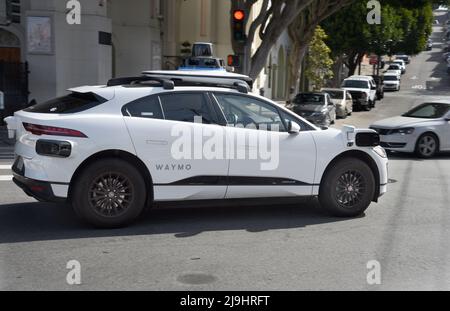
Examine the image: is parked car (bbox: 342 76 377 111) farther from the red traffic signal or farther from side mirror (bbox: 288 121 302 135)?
side mirror (bbox: 288 121 302 135)

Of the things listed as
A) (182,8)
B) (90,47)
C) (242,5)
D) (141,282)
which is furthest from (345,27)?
(141,282)

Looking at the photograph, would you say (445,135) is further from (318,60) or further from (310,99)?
(318,60)

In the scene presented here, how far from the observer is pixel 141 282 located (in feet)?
16.1

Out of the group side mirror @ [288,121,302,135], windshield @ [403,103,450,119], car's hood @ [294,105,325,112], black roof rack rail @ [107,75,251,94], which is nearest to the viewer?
side mirror @ [288,121,302,135]

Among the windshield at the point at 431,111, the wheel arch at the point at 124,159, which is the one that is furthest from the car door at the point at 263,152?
the windshield at the point at 431,111

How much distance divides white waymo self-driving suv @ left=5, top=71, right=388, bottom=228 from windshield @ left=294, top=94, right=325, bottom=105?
14939 mm

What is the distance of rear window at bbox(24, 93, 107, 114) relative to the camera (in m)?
6.46

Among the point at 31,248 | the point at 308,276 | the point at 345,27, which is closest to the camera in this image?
the point at 308,276

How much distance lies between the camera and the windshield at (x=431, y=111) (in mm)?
14273

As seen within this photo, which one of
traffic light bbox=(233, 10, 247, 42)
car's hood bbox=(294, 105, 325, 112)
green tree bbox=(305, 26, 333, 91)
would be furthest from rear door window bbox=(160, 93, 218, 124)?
green tree bbox=(305, 26, 333, 91)

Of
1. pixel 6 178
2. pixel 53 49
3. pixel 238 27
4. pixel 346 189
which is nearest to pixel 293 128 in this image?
pixel 346 189

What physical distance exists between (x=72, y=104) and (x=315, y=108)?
51.7 feet
